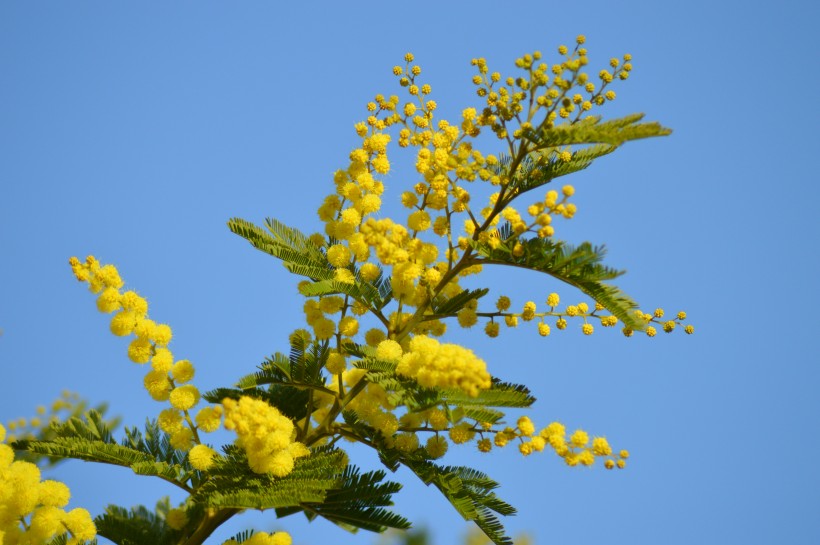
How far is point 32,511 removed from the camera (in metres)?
4.71

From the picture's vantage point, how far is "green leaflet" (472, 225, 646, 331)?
4250mm

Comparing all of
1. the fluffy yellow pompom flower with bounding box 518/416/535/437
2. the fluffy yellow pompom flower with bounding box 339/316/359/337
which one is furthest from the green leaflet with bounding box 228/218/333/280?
the fluffy yellow pompom flower with bounding box 518/416/535/437

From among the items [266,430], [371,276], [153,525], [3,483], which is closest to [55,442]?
[3,483]

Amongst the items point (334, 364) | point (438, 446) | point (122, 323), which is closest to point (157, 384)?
point (122, 323)

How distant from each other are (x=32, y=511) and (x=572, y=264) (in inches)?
120

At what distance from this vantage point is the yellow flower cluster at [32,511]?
4590 millimetres

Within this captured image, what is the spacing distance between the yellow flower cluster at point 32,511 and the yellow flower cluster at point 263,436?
0.99 meters

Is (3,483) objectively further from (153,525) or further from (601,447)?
(601,447)

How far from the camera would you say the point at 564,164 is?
458cm

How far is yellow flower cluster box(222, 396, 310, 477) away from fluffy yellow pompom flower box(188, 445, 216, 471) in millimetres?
161

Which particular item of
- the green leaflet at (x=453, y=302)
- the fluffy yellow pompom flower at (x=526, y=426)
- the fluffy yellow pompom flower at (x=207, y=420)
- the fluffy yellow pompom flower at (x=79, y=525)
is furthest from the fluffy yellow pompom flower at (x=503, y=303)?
the fluffy yellow pompom flower at (x=79, y=525)

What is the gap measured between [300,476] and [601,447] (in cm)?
141

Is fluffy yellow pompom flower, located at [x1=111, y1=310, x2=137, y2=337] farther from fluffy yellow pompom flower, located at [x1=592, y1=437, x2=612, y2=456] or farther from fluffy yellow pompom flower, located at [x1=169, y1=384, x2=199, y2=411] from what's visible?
fluffy yellow pompom flower, located at [x1=592, y1=437, x2=612, y2=456]

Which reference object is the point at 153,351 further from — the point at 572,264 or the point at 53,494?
the point at 572,264
